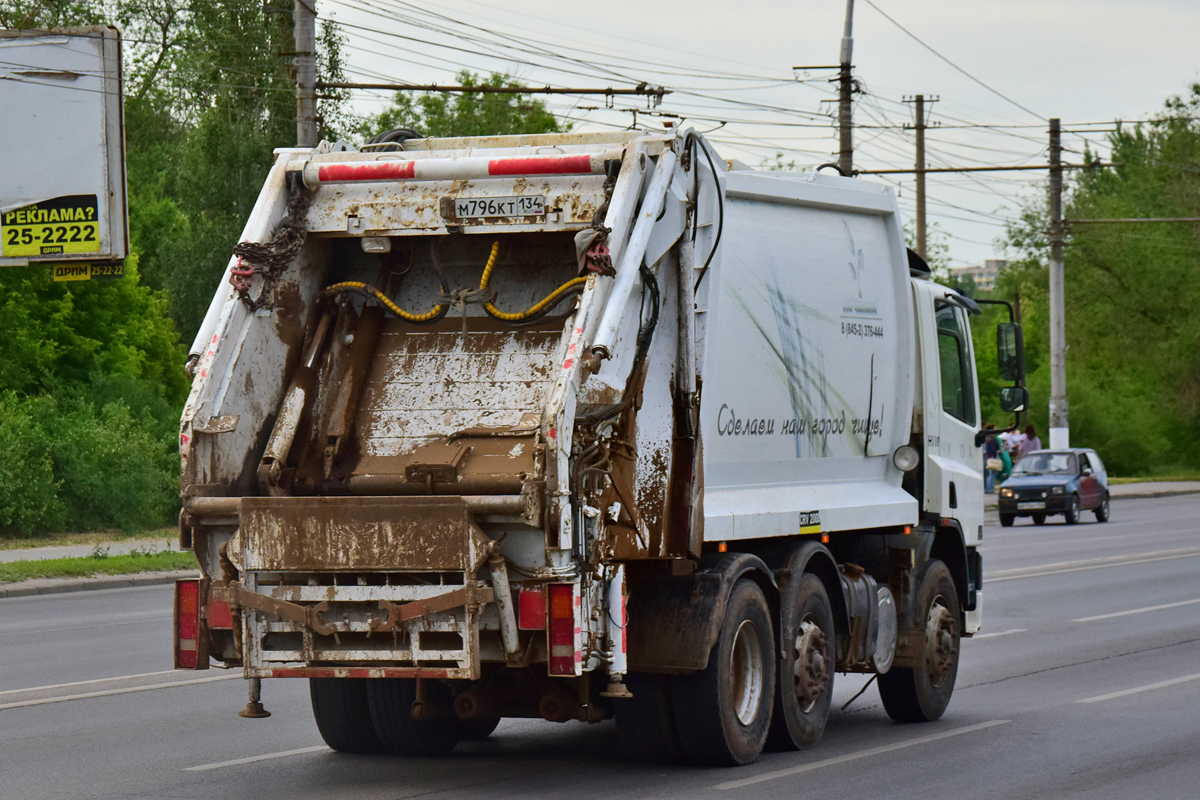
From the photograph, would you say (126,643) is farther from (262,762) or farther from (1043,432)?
(1043,432)

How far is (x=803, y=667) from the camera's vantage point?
930 centimetres

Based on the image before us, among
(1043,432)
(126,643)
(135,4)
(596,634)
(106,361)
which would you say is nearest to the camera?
(596,634)

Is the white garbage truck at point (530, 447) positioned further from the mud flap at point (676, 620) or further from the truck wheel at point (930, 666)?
the truck wheel at point (930, 666)

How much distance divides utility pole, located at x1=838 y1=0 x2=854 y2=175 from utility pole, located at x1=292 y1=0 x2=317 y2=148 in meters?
10.1

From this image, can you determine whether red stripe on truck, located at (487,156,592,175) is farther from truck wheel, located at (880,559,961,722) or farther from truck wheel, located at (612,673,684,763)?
truck wheel, located at (880,559,961,722)

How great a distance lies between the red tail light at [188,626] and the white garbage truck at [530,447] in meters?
0.01

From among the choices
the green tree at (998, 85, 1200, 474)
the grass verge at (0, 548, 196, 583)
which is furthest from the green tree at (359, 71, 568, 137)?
the grass verge at (0, 548, 196, 583)

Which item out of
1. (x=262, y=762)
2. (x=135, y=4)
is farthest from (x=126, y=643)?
(x=135, y=4)

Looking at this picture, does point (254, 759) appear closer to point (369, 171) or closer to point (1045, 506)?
point (369, 171)

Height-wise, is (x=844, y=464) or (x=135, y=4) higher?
(x=135, y=4)

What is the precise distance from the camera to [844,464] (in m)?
10.2

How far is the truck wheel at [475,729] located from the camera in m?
9.75

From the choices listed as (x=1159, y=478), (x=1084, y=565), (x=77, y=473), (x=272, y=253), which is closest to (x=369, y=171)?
(x=272, y=253)

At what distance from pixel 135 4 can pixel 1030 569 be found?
39171 mm
